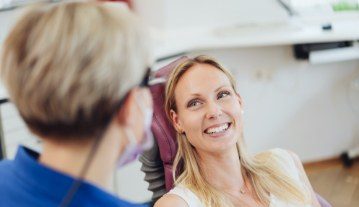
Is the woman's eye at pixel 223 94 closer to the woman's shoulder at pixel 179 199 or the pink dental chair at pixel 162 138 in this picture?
the pink dental chair at pixel 162 138

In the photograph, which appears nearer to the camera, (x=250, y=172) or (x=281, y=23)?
(x=250, y=172)

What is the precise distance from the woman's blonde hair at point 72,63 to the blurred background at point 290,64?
1.83 m

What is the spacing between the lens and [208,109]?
4.72 ft

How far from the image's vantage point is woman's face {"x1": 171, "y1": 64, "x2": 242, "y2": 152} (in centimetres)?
143

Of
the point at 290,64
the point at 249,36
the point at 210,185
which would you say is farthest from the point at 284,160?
the point at 290,64

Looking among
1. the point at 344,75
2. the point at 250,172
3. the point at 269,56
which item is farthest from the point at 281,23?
the point at 250,172

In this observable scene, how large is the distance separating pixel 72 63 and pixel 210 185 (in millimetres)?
861

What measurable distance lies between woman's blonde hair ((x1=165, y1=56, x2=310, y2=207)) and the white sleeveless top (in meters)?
0.02

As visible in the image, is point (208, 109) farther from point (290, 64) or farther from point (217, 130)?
point (290, 64)

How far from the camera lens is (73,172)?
2.62 feet

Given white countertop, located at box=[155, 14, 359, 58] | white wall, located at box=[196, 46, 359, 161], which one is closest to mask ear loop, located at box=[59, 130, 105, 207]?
white countertop, located at box=[155, 14, 359, 58]

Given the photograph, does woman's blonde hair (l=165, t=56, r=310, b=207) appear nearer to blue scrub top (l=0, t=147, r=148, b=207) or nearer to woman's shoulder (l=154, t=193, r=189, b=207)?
woman's shoulder (l=154, t=193, r=189, b=207)

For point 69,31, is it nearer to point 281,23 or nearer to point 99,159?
point 99,159

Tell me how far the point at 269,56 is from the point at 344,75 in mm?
571
